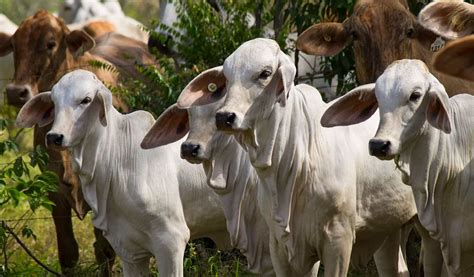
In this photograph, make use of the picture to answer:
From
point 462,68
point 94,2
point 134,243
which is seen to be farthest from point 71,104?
point 94,2

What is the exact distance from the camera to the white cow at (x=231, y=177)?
8508 millimetres

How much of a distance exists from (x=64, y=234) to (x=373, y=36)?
2.93 m

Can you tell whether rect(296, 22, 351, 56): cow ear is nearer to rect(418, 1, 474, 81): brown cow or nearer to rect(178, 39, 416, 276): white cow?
rect(418, 1, 474, 81): brown cow

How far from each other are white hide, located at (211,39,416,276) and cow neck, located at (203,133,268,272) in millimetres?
437

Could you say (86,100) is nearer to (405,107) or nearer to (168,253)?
(168,253)

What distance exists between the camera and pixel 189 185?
9.12 m

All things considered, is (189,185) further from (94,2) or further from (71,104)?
(94,2)

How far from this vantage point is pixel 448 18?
902 centimetres

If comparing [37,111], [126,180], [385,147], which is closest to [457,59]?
[385,147]

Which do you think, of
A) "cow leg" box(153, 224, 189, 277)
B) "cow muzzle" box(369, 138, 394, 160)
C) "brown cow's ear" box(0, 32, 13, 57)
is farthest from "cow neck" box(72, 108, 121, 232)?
"brown cow's ear" box(0, 32, 13, 57)

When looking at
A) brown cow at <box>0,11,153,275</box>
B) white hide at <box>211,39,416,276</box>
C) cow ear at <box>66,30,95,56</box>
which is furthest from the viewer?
cow ear at <box>66,30,95,56</box>

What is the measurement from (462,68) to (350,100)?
1.97ft

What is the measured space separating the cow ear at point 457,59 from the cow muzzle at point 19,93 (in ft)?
13.1

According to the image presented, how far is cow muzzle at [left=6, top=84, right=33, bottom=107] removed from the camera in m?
11.0
